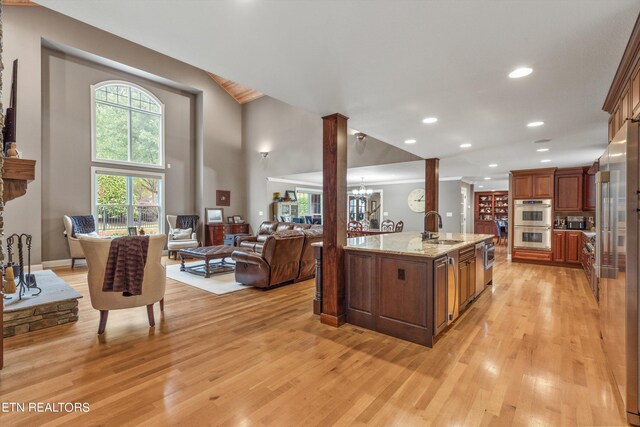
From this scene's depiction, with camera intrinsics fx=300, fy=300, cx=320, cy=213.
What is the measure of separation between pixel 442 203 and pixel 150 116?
8984mm

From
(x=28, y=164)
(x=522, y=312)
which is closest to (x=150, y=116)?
(x=28, y=164)

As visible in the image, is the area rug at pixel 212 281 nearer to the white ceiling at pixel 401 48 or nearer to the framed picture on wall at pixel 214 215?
the framed picture on wall at pixel 214 215

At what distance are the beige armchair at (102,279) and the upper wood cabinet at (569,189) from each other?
26.2 feet

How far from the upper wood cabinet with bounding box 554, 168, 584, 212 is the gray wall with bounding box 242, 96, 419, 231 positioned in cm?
367

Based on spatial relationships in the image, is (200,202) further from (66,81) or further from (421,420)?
(421,420)

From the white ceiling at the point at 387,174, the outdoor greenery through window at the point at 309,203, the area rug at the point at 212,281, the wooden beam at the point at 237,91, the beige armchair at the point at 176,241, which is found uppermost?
the wooden beam at the point at 237,91

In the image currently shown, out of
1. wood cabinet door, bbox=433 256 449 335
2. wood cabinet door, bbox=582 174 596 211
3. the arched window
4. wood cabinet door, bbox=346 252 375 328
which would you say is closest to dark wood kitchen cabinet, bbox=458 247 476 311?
wood cabinet door, bbox=433 256 449 335

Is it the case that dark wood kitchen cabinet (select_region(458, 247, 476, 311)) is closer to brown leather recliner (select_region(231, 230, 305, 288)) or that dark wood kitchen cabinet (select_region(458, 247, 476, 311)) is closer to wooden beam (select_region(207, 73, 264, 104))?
brown leather recliner (select_region(231, 230, 305, 288))

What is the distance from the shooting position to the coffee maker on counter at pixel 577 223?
6.59 meters

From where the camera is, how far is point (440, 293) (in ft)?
9.51

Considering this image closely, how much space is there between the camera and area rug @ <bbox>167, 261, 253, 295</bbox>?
4734 mm

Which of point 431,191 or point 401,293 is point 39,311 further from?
point 431,191

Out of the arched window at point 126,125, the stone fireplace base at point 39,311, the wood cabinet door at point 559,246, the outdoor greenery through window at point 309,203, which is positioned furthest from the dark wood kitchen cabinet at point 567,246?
the arched window at point 126,125

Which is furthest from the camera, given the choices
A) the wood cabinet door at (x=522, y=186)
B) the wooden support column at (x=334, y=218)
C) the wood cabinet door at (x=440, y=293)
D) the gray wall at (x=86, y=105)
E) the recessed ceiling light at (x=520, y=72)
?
the wood cabinet door at (x=522, y=186)
